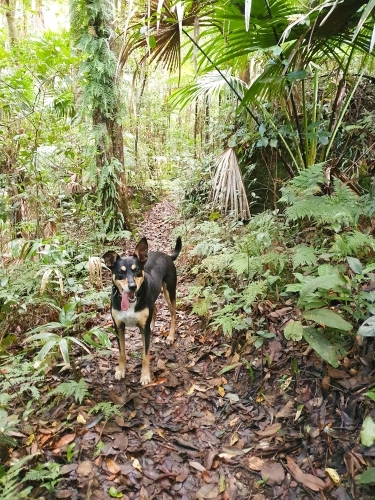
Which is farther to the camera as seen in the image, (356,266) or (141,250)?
(141,250)

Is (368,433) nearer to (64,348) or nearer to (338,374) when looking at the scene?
(338,374)

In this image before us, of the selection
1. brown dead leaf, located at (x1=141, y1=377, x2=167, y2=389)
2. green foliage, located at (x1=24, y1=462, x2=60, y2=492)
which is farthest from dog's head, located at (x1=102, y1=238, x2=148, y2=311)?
green foliage, located at (x1=24, y1=462, x2=60, y2=492)

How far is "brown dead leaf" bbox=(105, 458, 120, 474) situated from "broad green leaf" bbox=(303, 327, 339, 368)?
160 centimetres

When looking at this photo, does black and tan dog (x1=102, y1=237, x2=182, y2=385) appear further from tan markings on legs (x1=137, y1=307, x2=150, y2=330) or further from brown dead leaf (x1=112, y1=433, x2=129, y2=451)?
brown dead leaf (x1=112, y1=433, x2=129, y2=451)

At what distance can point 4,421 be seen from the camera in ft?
6.88

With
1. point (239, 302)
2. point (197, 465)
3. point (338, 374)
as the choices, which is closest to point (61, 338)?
point (197, 465)

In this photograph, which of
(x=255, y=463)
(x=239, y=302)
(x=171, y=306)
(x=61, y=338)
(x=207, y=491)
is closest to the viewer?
(x=207, y=491)

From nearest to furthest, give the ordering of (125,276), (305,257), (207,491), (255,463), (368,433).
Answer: (368,433)
(207,491)
(255,463)
(305,257)
(125,276)

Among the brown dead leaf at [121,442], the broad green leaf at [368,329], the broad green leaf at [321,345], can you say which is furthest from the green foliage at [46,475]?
the broad green leaf at [368,329]

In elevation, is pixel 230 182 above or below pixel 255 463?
above

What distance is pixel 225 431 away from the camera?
2.71m

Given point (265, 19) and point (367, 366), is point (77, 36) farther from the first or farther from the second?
point (367, 366)

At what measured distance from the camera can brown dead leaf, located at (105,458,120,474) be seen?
2348 millimetres

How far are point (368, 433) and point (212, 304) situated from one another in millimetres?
2346
